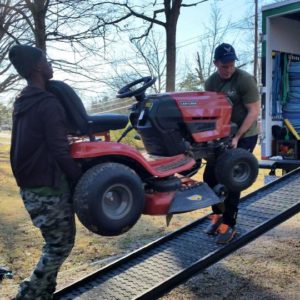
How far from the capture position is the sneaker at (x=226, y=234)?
3.90 m

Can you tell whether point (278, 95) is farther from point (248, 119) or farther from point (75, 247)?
point (75, 247)

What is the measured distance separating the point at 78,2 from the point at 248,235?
10.4 meters

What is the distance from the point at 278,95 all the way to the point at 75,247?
3.60 metres

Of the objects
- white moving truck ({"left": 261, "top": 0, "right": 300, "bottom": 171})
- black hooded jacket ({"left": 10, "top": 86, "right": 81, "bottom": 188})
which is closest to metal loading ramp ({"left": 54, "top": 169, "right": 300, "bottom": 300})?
black hooded jacket ({"left": 10, "top": 86, "right": 81, "bottom": 188})

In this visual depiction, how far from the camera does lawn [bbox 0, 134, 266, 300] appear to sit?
4.72 meters

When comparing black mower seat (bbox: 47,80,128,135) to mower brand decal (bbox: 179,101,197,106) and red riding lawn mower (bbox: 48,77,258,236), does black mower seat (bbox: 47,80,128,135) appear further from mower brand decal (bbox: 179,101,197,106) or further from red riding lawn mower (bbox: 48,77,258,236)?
mower brand decal (bbox: 179,101,197,106)

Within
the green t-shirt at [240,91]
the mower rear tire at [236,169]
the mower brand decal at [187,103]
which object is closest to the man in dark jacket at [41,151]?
the mower brand decal at [187,103]

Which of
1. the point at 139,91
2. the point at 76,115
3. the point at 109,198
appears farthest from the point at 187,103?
the point at 109,198

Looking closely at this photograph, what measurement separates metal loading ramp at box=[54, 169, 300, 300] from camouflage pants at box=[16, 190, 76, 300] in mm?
480

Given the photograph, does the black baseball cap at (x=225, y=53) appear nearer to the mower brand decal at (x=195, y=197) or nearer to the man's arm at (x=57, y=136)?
the mower brand decal at (x=195, y=197)

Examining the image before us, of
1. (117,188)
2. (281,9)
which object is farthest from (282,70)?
(117,188)

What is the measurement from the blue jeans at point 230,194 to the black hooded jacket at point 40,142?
133 centimetres

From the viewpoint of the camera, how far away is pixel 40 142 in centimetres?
287

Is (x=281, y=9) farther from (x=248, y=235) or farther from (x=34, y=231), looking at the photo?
(x=34, y=231)
